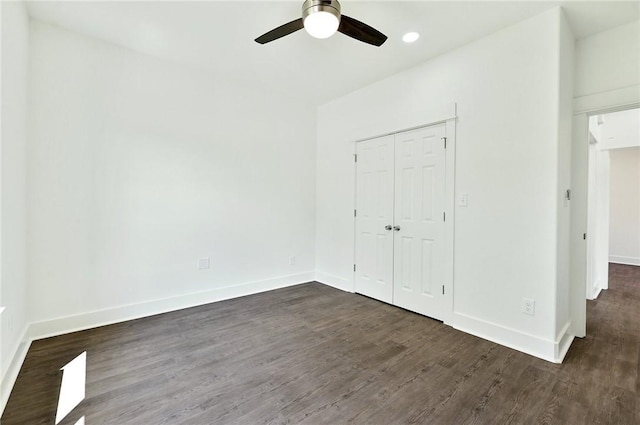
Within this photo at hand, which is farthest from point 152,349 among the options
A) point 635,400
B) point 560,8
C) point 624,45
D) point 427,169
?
point 624,45

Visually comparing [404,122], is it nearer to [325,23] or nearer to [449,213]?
[449,213]

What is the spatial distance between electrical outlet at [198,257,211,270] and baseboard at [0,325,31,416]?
149 cm

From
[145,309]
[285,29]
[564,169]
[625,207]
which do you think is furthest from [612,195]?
[145,309]

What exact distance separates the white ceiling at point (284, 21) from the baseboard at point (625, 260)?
6007 millimetres

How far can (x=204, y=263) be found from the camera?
11.4 feet

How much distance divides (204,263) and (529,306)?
3.33m

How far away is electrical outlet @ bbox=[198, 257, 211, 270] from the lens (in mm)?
3457

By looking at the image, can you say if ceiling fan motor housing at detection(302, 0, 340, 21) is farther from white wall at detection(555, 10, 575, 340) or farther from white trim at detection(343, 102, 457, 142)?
white wall at detection(555, 10, 575, 340)

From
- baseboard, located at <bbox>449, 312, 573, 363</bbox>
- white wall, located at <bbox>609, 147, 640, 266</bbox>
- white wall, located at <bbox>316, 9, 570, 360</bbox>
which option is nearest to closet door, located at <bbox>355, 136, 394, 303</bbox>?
white wall, located at <bbox>316, 9, 570, 360</bbox>

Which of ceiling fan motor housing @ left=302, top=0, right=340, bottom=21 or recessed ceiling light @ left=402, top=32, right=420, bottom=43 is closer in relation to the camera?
ceiling fan motor housing @ left=302, top=0, right=340, bottom=21

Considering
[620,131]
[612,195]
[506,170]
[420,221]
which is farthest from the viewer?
[612,195]

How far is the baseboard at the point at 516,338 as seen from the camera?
228cm

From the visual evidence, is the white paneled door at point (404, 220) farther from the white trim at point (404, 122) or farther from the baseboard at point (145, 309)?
the baseboard at point (145, 309)

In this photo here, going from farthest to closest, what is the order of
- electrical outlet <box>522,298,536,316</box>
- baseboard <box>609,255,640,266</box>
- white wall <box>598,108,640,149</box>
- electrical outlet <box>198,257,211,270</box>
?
baseboard <box>609,255,640,266</box> < white wall <box>598,108,640,149</box> < electrical outlet <box>198,257,211,270</box> < electrical outlet <box>522,298,536,316</box>
